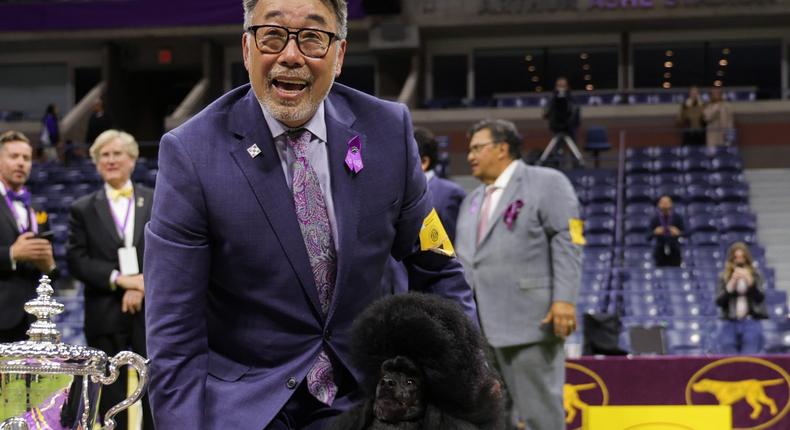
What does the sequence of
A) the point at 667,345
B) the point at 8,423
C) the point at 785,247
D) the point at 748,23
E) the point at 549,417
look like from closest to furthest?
the point at 8,423 → the point at 549,417 → the point at 667,345 → the point at 785,247 → the point at 748,23

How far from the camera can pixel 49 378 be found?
2.57 metres

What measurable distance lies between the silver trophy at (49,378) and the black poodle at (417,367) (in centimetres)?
51

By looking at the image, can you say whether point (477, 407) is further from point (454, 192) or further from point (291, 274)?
point (454, 192)

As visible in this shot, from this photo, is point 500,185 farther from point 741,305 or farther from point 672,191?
point 672,191

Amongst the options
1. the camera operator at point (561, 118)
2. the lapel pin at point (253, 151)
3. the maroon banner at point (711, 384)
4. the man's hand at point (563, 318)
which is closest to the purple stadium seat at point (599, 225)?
the camera operator at point (561, 118)

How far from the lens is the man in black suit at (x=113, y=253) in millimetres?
5402

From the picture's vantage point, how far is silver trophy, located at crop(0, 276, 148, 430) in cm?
252

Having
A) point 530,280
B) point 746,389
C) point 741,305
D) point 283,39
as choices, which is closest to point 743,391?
point 746,389

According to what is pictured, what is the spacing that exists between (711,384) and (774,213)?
10303 millimetres

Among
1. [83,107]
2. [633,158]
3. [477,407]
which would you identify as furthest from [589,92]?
[477,407]

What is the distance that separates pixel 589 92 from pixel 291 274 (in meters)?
19.5

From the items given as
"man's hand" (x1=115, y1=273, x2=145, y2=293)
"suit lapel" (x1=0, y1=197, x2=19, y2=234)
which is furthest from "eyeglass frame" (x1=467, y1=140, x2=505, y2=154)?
"suit lapel" (x1=0, y1=197, x2=19, y2=234)

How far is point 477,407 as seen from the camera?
2.40 m

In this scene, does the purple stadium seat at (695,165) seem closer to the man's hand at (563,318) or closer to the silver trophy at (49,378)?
the man's hand at (563,318)
